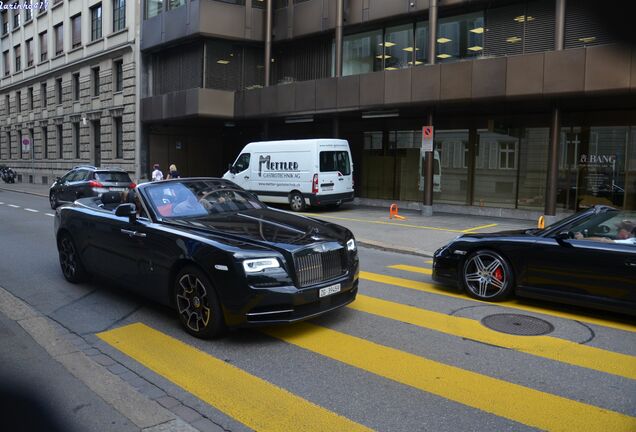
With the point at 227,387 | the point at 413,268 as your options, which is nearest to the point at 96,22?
the point at 413,268

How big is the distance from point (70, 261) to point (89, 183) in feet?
38.1

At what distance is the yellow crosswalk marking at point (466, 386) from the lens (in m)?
3.68

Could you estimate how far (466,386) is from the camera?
4.25m

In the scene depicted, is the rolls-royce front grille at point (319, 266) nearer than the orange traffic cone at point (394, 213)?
Yes

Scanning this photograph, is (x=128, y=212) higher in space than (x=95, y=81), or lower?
lower

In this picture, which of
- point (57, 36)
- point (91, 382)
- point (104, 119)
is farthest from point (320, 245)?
point (57, 36)

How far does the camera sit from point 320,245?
5.38 metres

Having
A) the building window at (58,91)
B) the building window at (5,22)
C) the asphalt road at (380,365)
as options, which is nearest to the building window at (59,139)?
the building window at (58,91)

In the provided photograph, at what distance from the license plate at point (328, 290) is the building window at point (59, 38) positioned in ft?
134

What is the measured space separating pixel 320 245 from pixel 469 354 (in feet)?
5.65

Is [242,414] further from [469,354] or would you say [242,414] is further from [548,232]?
[548,232]

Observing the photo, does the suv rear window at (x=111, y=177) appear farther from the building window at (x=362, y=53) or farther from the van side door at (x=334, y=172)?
the building window at (x=362, y=53)

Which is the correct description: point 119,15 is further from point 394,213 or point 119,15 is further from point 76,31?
point 394,213

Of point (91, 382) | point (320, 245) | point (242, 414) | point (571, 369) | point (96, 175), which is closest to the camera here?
point (242, 414)
